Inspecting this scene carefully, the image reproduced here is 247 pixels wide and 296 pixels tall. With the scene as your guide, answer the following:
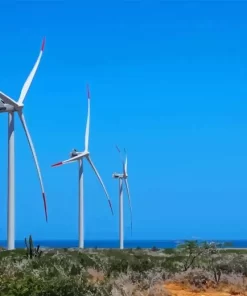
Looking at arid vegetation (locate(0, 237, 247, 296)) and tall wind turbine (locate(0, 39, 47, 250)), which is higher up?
tall wind turbine (locate(0, 39, 47, 250))

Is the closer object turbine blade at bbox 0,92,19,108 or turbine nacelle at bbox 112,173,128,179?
turbine blade at bbox 0,92,19,108

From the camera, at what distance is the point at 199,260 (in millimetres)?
31375

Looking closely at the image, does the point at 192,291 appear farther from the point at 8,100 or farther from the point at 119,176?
the point at 119,176

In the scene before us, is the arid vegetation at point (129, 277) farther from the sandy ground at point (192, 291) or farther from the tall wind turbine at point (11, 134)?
the tall wind turbine at point (11, 134)

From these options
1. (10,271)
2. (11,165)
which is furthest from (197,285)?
(11,165)

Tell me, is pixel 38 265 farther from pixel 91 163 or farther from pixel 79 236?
pixel 79 236

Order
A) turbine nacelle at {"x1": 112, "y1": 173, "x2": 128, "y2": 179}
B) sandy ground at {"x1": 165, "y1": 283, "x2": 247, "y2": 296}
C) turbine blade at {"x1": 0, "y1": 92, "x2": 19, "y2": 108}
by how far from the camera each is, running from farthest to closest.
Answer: turbine nacelle at {"x1": 112, "y1": 173, "x2": 128, "y2": 179} < turbine blade at {"x1": 0, "y1": 92, "x2": 19, "y2": 108} < sandy ground at {"x1": 165, "y1": 283, "x2": 247, "y2": 296}

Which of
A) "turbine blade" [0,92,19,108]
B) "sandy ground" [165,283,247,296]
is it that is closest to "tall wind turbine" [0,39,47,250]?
"turbine blade" [0,92,19,108]

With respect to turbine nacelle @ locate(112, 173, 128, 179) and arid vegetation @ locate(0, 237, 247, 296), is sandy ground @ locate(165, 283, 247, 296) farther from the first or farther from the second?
turbine nacelle @ locate(112, 173, 128, 179)

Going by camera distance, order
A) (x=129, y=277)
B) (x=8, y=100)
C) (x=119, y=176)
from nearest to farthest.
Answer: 1. (x=129, y=277)
2. (x=8, y=100)
3. (x=119, y=176)

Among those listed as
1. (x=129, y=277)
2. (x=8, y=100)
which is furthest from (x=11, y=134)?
(x=129, y=277)

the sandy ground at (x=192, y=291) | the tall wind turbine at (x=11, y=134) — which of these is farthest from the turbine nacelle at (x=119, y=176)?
the sandy ground at (x=192, y=291)

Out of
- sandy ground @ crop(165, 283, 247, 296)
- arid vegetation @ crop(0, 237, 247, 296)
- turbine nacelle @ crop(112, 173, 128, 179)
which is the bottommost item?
sandy ground @ crop(165, 283, 247, 296)

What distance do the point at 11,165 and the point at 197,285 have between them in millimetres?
27229
